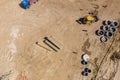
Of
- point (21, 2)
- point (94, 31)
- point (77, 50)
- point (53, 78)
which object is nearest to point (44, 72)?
point (53, 78)

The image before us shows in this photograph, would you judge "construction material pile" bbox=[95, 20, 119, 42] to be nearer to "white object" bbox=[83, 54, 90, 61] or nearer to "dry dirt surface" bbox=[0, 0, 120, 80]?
"dry dirt surface" bbox=[0, 0, 120, 80]

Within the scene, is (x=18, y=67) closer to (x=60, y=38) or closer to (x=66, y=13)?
(x=60, y=38)

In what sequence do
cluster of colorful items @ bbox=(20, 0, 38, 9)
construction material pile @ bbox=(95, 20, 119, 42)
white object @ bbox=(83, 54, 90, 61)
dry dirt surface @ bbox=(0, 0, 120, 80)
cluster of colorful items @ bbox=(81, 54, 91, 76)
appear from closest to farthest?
1. cluster of colorful items @ bbox=(81, 54, 91, 76)
2. dry dirt surface @ bbox=(0, 0, 120, 80)
3. white object @ bbox=(83, 54, 90, 61)
4. construction material pile @ bbox=(95, 20, 119, 42)
5. cluster of colorful items @ bbox=(20, 0, 38, 9)

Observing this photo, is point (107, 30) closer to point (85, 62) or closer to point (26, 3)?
point (85, 62)

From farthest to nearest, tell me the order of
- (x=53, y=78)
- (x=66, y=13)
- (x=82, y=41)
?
(x=66, y=13), (x=82, y=41), (x=53, y=78)

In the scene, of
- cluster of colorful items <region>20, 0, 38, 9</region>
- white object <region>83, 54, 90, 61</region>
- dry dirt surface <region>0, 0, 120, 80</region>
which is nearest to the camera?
dry dirt surface <region>0, 0, 120, 80</region>

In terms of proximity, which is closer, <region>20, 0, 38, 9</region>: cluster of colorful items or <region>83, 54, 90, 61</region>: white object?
<region>83, 54, 90, 61</region>: white object

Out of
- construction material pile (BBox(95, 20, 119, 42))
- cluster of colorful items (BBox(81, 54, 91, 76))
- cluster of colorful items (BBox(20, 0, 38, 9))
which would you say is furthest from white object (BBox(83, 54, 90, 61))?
cluster of colorful items (BBox(20, 0, 38, 9))
